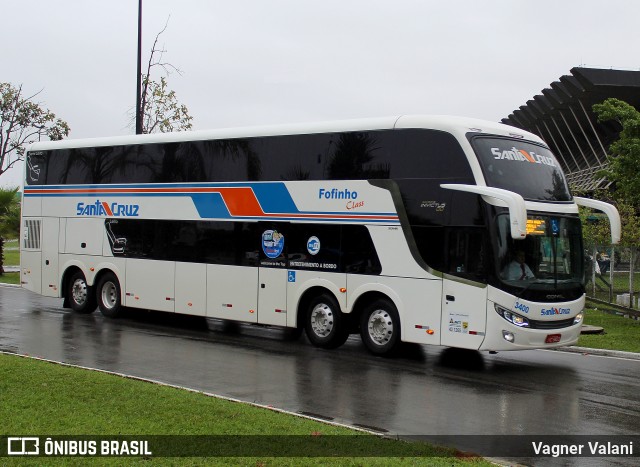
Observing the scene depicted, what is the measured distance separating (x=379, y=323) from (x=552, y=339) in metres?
3.06

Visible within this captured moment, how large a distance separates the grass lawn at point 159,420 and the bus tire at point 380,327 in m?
5.05

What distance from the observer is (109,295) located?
20062 millimetres

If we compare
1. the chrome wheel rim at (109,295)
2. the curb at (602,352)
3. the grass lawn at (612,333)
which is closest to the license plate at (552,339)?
the curb at (602,352)

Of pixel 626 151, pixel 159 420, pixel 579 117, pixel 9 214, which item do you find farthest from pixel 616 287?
pixel 579 117

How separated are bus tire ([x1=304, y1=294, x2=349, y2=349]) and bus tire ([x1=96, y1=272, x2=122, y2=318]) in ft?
20.2

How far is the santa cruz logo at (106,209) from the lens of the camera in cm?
1917

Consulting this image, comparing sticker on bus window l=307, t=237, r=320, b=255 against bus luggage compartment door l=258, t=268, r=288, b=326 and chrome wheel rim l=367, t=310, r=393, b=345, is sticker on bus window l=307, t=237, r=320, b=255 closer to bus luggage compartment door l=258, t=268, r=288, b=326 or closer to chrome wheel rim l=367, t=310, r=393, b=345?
bus luggage compartment door l=258, t=268, r=288, b=326

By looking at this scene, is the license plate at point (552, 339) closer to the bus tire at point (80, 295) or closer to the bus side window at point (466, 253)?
the bus side window at point (466, 253)

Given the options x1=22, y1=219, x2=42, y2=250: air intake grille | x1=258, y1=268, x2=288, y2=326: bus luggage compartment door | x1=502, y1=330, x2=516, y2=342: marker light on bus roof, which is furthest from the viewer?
x1=22, y1=219, x2=42, y2=250: air intake grille

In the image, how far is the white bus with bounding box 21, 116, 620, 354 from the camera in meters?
13.2

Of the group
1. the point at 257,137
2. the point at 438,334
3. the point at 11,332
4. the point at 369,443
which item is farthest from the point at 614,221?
the point at 11,332

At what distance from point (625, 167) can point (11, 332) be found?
46.7 feet

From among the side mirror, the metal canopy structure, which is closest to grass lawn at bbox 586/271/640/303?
the metal canopy structure

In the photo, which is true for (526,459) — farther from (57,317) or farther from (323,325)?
(57,317)
